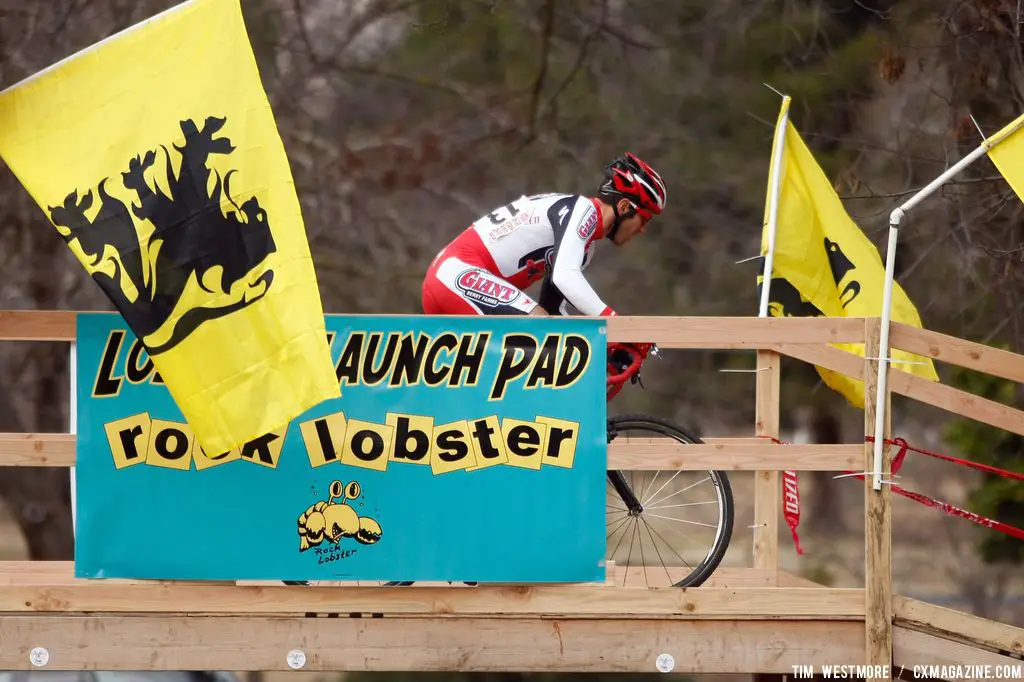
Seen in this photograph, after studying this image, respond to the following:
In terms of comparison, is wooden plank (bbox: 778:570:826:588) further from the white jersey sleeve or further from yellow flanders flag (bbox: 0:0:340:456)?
yellow flanders flag (bbox: 0:0:340:456)

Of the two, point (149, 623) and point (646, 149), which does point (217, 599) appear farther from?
point (646, 149)

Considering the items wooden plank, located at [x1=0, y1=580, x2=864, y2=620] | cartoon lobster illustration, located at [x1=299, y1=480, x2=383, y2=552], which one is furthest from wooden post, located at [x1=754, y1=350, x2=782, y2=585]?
cartoon lobster illustration, located at [x1=299, y1=480, x2=383, y2=552]

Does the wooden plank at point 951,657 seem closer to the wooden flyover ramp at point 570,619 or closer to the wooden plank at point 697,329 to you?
the wooden flyover ramp at point 570,619

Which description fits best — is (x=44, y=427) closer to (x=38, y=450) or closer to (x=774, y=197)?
(x=38, y=450)

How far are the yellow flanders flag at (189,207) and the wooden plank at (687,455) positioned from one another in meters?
0.95

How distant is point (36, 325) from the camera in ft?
19.2

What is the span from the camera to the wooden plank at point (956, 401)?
6219mm

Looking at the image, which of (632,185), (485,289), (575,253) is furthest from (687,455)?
(632,185)

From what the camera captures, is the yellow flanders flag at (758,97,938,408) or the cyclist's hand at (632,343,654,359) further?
the yellow flanders flag at (758,97,938,408)

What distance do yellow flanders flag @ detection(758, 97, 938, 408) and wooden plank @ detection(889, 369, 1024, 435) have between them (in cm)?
172

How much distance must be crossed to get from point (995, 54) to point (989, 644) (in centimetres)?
630

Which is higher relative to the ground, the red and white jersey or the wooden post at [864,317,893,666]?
the red and white jersey

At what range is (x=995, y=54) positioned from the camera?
10930mm

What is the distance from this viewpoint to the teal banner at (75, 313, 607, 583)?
19.2 feet
